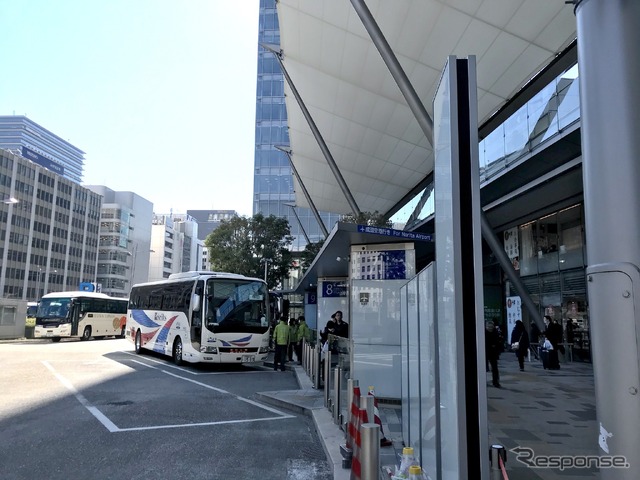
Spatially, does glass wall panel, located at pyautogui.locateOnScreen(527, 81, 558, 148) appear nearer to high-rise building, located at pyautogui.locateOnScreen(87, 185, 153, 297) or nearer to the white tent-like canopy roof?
the white tent-like canopy roof

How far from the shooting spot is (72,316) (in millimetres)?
29688

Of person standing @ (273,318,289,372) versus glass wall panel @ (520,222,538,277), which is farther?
glass wall panel @ (520,222,538,277)

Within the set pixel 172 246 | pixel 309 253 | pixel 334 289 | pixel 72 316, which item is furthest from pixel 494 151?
pixel 172 246

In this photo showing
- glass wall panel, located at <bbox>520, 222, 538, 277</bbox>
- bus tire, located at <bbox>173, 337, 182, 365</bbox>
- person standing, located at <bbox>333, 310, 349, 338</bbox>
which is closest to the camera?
person standing, located at <bbox>333, 310, 349, 338</bbox>

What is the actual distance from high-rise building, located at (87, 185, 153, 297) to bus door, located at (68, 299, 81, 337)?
74.5 metres

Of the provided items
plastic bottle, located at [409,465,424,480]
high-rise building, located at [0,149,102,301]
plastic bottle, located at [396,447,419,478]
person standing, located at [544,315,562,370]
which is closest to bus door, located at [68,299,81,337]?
person standing, located at [544,315,562,370]

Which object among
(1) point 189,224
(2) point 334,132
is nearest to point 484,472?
(2) point 334,132

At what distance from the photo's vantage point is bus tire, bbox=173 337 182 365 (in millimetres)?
17203

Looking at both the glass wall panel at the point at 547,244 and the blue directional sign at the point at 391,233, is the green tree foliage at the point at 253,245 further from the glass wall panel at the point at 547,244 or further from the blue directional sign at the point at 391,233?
the blue directional sign at the point at 391,233

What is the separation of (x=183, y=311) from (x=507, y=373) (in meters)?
10.6

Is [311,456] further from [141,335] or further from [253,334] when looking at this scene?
[141,335]

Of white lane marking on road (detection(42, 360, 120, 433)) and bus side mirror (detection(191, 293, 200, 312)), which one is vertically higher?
bus side mirror (detection(191, 293, 200, 312))

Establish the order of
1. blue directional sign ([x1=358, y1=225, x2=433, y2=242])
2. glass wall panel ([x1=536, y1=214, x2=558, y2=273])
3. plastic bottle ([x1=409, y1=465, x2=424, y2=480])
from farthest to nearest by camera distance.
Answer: glass wall panel ([x1=536, y1=214, x2=558, y2=273]) < blue directional sign ([x1=358, y1=225, x2=433, y2=242]) < plastic bottle ([x1=409, y1=465, x2=424, y2=480])

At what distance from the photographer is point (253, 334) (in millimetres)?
16000
